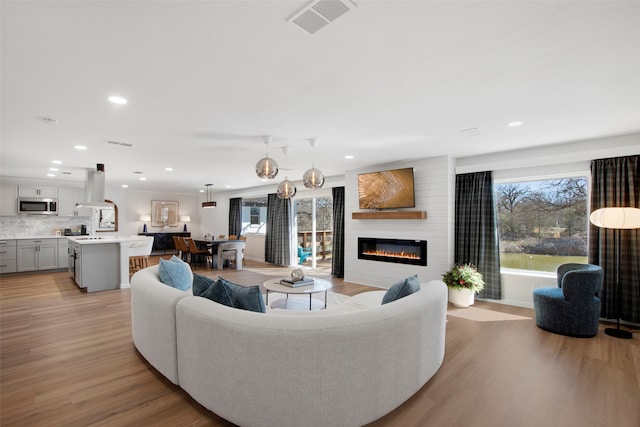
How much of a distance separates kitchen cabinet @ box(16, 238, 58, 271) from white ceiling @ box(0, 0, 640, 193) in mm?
4536

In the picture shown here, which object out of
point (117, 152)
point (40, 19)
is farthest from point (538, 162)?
point (117, 152)

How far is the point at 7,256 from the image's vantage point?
7.32 meters

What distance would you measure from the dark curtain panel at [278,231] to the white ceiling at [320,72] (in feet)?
16.0

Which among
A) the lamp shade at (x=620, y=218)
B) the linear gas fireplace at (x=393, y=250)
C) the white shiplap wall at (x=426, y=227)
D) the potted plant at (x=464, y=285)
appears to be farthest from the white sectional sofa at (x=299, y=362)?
the linear gas fireplace at (x=393, y=250)

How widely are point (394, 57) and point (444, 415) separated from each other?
2578mm

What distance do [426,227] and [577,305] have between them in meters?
2.41

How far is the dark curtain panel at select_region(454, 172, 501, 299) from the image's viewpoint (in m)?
5.28

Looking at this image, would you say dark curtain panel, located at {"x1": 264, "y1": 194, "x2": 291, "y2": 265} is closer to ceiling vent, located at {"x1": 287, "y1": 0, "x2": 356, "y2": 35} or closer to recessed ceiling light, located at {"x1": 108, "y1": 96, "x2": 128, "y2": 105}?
recessed ceiling light, located at {"x1": 108, "y1": 96, "x2": 128, "y2": 105}

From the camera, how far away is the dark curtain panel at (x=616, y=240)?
4.11 meters

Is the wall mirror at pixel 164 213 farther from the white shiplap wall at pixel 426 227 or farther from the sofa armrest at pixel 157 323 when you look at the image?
the sofa armrest at pixel 157 323

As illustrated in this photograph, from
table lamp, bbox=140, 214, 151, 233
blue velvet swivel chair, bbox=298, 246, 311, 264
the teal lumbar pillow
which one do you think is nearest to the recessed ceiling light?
the teal lumbar pillow

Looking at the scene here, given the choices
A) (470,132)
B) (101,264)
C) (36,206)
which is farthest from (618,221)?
(36,206)

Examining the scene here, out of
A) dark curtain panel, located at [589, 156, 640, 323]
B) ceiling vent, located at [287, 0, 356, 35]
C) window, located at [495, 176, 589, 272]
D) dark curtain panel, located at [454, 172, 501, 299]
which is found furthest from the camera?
dark curtain panel, located at [454, 172, 501, 299]

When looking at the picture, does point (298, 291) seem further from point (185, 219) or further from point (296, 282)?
point (185, 219)
